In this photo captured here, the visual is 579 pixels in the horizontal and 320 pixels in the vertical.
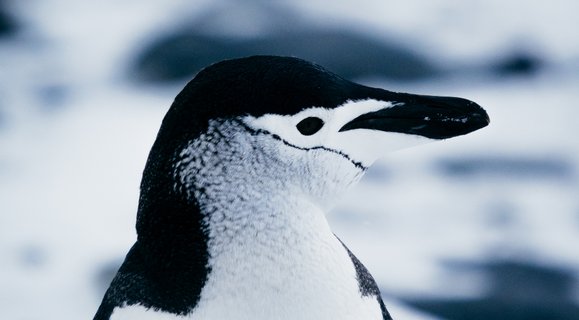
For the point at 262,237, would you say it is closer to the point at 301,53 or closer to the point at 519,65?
the point at 301,53

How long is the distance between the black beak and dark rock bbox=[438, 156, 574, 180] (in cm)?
181

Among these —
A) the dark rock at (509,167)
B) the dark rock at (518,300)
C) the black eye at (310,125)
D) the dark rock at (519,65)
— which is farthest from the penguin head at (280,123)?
the dark rock at (519,65)

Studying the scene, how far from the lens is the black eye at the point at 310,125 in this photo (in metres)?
1.14

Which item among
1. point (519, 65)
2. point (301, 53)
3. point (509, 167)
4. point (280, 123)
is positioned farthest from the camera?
point (519, 65)

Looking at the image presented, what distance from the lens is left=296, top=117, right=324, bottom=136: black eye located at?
1.14m

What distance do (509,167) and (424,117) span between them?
74.5 inches

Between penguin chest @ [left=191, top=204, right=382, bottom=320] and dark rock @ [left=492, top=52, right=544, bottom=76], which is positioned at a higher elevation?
dark rock @ [left=492, top=52, right=544, bottom=76]

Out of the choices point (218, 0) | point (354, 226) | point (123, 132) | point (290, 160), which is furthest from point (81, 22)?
point (290, 160)

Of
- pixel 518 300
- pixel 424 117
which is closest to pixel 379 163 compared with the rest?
pixel 518 300

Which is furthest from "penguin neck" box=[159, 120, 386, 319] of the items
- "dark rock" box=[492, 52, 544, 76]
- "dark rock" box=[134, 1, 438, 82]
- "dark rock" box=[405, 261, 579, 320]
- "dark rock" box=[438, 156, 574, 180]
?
"dark rock" box=[492, 52, 544, 76]

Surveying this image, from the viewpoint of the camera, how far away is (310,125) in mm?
1145

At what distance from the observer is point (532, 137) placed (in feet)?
10.5

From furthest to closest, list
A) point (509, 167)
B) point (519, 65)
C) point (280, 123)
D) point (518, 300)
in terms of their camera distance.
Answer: point (519, 65) < point (509, 167) < point (518, 300) < point (280, 123)

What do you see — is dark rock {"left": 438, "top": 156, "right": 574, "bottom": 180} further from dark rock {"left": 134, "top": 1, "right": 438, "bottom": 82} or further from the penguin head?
the penguin head
